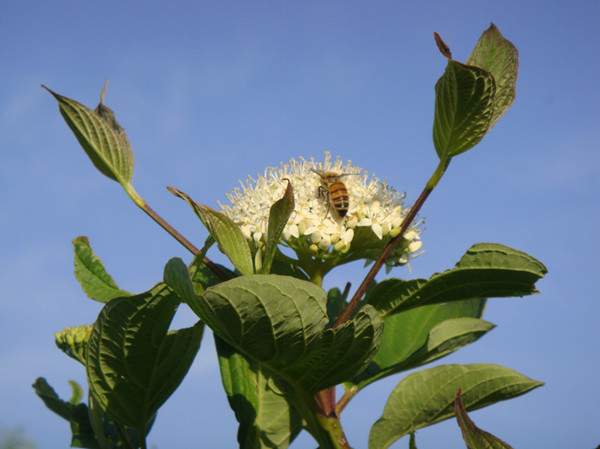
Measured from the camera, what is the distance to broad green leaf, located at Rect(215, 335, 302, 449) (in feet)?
6.51

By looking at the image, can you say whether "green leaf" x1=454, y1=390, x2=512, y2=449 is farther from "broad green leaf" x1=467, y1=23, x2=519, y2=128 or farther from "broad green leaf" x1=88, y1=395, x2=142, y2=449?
"broad green leaf" x1=88, y1=395, x2=142, y2=449

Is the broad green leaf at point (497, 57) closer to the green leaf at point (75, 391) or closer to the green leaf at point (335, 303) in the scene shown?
the green leaf at point (335, 303)

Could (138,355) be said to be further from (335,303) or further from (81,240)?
(335,303)

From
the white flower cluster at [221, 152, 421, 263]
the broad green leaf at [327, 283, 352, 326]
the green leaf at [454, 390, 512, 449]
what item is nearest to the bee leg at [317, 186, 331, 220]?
the white flower cluster at [221, 152, 421, 263]

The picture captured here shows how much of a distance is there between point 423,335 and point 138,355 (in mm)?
976

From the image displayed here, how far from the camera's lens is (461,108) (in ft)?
5.82

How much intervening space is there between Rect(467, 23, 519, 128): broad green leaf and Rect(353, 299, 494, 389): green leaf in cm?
72

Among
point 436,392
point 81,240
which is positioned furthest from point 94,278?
point 436,392

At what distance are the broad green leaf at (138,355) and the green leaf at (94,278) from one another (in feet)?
0.86

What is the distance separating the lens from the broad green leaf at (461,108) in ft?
5.52

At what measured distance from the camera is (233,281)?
143 centimetres

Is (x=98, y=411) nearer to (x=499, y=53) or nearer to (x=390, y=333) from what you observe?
(x=390, y=333)

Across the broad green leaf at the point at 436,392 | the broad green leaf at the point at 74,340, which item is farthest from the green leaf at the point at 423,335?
the broad green leaf at the point at 74,340

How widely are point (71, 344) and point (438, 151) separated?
1096 mm
